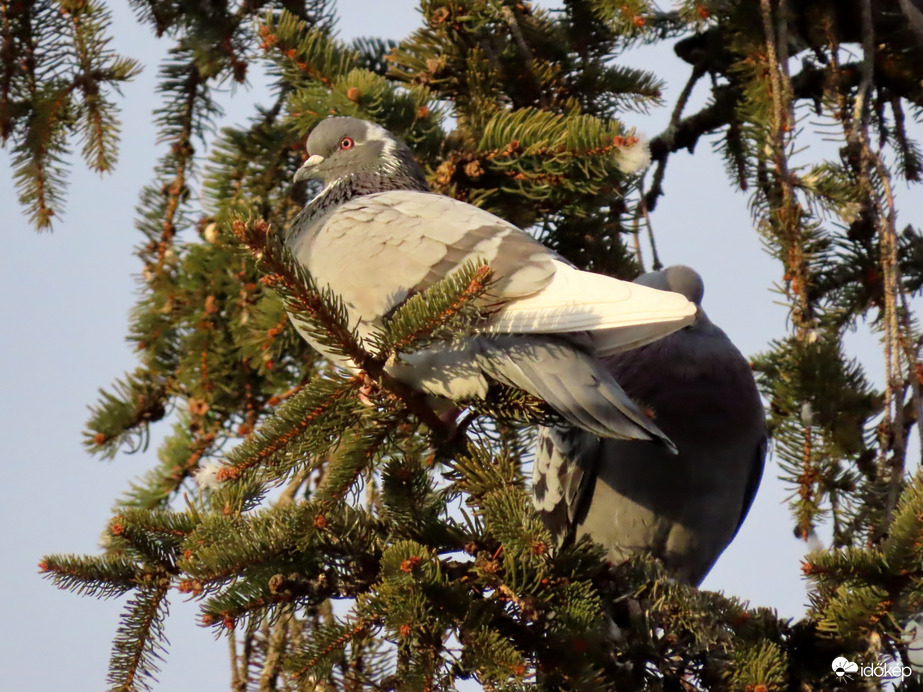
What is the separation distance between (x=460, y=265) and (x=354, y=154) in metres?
1.47

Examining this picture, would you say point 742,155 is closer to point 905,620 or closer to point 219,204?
point 219,204

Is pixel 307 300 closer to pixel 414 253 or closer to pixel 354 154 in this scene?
pixel 414 253

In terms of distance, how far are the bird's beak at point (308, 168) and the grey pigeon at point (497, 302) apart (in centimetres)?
35

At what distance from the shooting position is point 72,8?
11.4ft

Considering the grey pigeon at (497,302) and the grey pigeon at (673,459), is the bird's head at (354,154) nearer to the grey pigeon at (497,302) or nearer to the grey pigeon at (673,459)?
the grey pigeon at (497,302)

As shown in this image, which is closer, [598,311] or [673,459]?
[598,311]

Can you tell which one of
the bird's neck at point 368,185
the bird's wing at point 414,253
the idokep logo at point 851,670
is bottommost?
the idokep logo at point 851,670

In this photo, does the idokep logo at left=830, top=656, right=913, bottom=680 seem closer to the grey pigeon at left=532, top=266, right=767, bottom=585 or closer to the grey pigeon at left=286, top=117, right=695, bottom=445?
the grey pigeon at left=286, top=117, right=695, bottom=445

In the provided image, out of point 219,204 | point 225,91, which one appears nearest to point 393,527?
point 219,204

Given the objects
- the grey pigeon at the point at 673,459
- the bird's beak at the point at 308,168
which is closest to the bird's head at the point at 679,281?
the grey pigeon at the point at 673,459

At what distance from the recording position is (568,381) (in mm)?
2570

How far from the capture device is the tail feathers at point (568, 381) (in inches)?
97.3

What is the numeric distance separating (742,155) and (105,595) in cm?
311

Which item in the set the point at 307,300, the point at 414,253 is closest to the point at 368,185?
the point at 414,253
